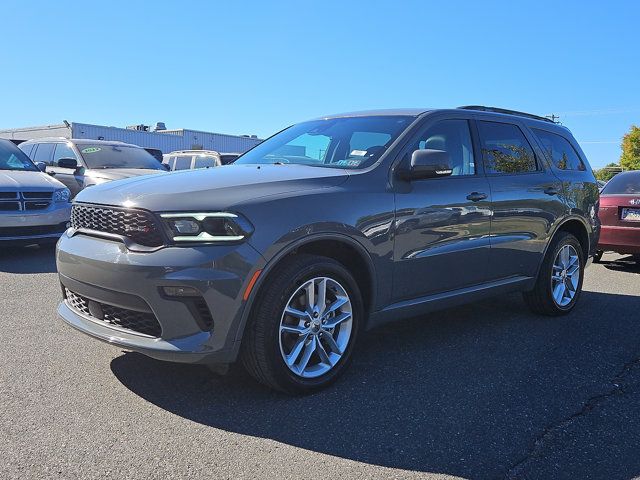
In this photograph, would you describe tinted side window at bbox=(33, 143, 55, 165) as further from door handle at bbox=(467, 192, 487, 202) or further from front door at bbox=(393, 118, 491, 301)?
door handle at bbox=(467, 192, 487, 202)

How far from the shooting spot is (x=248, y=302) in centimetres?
301

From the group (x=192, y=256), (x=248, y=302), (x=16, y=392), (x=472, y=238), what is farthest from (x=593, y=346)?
(x=16, y=392)

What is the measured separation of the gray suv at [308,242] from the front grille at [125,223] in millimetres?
11

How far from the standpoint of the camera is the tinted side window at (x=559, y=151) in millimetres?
5375

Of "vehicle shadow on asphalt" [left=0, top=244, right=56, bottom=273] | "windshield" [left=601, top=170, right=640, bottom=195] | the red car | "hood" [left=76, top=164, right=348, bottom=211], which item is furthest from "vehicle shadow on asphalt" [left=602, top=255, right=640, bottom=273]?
"vehicle shadow on asphalt" [left=0, top=244, right=56, bottom=273]

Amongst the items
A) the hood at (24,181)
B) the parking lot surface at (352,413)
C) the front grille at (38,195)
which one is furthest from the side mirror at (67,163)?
the parking lot surface at (352,413)

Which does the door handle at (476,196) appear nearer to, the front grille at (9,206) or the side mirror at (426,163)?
the side mirror at (426,163)

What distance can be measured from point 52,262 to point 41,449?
17.8 feet

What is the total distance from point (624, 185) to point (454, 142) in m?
4.95

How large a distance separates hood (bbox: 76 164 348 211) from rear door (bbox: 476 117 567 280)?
160cm

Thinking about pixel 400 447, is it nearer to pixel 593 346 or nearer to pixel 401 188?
pixel 401 188

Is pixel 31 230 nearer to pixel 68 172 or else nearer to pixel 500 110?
pixel 68 172

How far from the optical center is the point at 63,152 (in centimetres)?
1059

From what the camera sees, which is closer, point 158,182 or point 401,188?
point 158,182
